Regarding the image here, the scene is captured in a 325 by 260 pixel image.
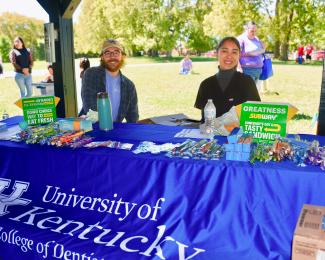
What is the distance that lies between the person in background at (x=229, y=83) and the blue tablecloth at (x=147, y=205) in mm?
725

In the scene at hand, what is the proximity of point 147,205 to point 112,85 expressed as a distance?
4.36 ft

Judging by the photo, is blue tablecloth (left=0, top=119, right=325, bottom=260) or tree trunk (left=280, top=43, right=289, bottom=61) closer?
blue tablecloth (left=0, top=119, right=325, bottom=260)

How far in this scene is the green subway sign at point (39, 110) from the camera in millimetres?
2089

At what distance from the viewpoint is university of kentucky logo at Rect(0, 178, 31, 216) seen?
1.73 m

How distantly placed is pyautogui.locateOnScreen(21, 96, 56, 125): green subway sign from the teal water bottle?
360 millimetres

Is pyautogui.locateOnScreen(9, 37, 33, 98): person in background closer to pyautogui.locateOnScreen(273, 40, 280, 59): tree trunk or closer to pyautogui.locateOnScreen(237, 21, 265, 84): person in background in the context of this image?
pyautogui.locateOnScreen(237, 21, 265, 84): person in background

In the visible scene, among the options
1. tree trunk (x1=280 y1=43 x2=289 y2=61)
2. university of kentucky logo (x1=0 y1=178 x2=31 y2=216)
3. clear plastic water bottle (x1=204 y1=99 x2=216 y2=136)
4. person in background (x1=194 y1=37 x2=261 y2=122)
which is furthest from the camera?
tree trunk (x1=280 y1=43 x2=289 y2=61)

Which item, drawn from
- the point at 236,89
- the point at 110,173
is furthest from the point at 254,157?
the point at 236,89

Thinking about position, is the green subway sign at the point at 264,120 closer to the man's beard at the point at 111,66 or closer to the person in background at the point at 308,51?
the man's beard at the point at 111,66

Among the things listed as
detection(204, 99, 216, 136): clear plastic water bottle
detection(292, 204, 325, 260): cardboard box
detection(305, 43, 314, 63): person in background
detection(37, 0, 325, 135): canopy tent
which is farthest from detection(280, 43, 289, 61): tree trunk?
detection(292, 204, 325, 260): cardboard box

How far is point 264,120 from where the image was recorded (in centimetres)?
165

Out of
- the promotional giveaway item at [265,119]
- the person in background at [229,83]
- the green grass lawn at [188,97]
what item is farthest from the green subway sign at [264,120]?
the green grass lawn at [188,97]

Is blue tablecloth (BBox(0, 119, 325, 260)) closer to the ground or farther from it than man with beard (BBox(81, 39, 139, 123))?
closer to the ground

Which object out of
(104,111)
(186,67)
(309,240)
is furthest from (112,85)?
(186,67)
